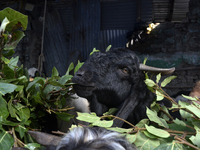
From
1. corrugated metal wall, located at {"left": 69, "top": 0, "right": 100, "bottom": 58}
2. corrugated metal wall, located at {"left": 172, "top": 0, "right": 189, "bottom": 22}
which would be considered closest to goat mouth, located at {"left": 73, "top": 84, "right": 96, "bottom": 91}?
corrugated metal wall, located at {"left": 69, "top": 0, "right": 100, "bottom": 58}

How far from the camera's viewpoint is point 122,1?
18.6 feet

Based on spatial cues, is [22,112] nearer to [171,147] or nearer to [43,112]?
[43,112]

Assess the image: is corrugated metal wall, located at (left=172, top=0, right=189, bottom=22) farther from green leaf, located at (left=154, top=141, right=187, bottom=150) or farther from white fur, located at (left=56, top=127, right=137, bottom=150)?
white fur, located at (left=56, top=127, right=137, bottom=150)

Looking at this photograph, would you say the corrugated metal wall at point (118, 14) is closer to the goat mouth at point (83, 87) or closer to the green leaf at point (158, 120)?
the goat mouth at point (83, 87)

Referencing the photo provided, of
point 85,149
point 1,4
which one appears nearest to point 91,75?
point 85,149

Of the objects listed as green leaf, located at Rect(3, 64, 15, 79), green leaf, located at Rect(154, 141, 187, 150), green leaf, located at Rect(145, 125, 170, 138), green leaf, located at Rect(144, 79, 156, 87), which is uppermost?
green leaf, located at Rect(3, 64, 15, 79)

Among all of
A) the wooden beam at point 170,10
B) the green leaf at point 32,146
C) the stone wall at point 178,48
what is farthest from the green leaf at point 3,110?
the wooden beam at point 170,10

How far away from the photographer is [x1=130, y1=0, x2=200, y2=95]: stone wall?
4887 mm

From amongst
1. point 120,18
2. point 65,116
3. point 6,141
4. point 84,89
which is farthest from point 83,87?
point 120,18

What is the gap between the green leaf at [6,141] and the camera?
78cm

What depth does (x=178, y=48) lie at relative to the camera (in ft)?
16.4

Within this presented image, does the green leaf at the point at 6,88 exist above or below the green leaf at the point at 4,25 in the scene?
below

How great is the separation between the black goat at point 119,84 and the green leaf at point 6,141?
→ 42 centimetres

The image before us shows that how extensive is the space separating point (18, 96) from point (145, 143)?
691mm
